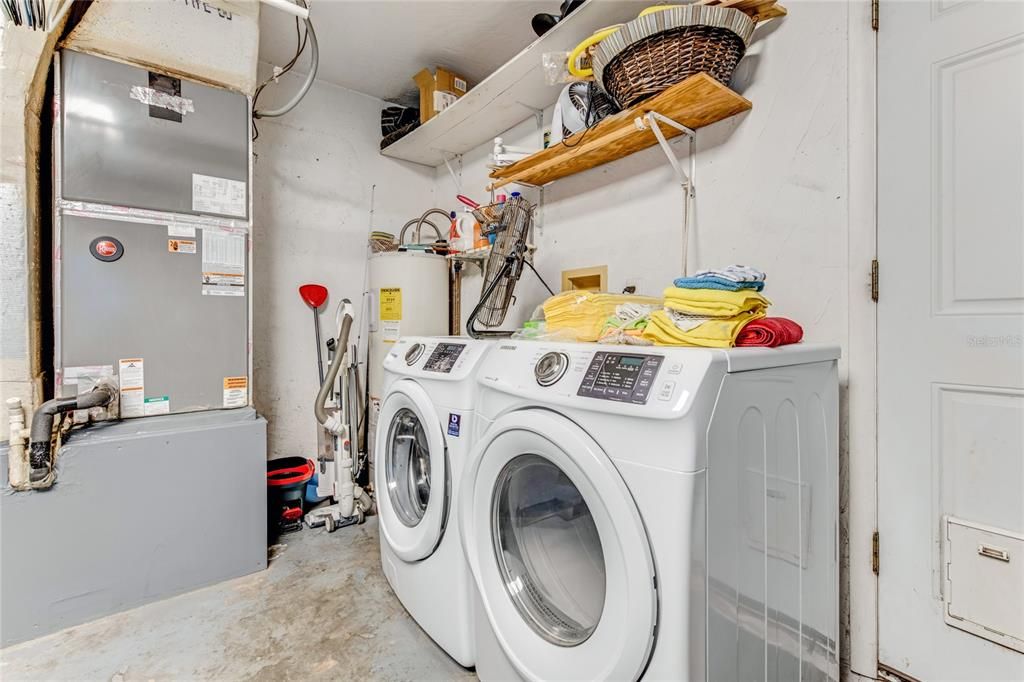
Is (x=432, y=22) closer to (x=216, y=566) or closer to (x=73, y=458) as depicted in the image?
(x=73, y=458)

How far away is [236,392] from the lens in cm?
194

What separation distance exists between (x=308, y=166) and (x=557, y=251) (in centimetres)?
162

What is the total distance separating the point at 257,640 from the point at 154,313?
4.06 ft

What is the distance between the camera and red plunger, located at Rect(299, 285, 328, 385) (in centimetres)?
268

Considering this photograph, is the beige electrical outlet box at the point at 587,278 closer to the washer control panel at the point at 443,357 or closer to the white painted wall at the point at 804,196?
the white painted wall at the point at 804,196

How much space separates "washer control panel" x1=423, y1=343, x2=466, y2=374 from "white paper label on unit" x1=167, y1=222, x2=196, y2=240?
3.69ft

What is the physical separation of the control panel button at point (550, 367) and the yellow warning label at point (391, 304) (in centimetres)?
165

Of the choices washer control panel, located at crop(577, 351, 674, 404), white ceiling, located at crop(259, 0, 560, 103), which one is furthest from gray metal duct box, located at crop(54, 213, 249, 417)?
washer control panel, located at crop(577, 351, 674, 404)

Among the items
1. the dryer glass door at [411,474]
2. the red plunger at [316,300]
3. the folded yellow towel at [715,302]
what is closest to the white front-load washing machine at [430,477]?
the dryer glass door at [411,474]

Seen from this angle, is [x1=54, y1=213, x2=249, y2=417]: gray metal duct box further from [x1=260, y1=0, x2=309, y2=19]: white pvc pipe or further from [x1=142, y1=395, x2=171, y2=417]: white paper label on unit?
A: [x1=260, y1=0, x2=309, y2=19]: white pvc pipe

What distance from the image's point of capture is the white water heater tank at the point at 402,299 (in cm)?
260

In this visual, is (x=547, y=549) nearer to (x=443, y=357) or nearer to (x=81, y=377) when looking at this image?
(x=443, y=357)

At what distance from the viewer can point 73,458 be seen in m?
1.60

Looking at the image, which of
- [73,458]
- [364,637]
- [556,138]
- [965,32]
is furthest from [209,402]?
[965,32]
